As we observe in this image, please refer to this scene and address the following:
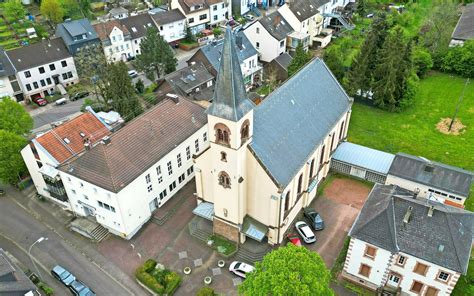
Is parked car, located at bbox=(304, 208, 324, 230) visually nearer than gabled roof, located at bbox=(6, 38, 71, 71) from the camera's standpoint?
Yes

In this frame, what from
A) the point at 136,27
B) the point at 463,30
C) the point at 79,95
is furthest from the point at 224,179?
the point at 463,30

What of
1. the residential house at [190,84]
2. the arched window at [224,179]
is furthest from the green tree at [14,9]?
the arched window at [224,179]

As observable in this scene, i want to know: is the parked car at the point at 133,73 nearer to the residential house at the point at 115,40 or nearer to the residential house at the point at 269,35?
the residential house at the point at 115,40

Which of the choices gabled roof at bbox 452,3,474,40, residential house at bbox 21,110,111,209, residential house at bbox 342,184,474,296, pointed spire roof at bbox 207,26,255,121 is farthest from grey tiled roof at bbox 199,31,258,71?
gabled roof at bbox 452,3,474,40

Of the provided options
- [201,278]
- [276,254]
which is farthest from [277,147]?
[201,278]

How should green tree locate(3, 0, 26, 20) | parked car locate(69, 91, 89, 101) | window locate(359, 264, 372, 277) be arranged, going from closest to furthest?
window locate(359, 264, 372, 277), parked car locate(69, 91, 89, 101), green tree locate(3, 0, 26, 20)

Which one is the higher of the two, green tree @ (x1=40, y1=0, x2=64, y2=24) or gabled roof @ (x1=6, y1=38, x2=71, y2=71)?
green tree @ (x1=40, y1=0, x2=64, y2=24)

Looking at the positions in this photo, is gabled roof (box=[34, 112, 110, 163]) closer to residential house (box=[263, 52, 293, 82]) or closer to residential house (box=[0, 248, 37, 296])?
residential house (box=[0, 248, 37, 296])
